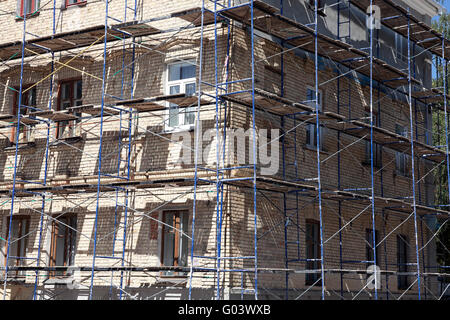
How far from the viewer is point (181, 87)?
18.2m

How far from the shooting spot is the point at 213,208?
16922 mm

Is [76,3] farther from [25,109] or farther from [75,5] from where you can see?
[25,109]

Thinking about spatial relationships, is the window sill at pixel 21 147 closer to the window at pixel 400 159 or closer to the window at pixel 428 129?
the window at pixel 400 159

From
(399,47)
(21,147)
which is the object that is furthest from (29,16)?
(399,47)

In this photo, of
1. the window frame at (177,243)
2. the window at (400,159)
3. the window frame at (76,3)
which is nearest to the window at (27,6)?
the window frame at (76,3)

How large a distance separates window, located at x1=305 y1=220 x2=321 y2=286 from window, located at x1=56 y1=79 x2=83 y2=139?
21.0 feet

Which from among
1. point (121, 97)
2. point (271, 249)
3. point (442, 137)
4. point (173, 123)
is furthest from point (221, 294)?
point (442, 137)

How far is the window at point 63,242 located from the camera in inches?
746

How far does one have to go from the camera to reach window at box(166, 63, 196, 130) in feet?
59.1

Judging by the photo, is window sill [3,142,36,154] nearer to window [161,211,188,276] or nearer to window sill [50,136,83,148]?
window sill [50,136,83,148]

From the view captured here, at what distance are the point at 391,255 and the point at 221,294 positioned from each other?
750 cm

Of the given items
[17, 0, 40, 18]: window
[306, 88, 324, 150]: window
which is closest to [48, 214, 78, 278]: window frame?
[17, 0, 40, 18]: window
